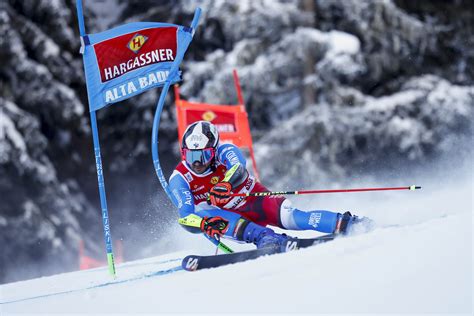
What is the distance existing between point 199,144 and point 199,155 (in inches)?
3.7

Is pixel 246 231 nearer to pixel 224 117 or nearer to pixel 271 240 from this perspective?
pixel 271 240

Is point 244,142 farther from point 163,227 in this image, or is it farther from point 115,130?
point 115,130

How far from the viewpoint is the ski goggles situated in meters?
5.84

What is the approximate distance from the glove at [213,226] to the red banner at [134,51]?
5.05 ft

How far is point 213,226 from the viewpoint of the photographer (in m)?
5.46

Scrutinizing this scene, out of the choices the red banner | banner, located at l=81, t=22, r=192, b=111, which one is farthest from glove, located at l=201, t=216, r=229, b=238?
the red banner

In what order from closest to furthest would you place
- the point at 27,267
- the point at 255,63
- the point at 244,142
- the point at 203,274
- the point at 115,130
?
the point at 203,274 < the point at 244,142 < the point at 255,63 < the point at 27,267 < the point at 115,130

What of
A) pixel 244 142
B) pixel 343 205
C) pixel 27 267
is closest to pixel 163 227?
pixel 244 142

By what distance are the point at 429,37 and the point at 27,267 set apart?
989 centimetres

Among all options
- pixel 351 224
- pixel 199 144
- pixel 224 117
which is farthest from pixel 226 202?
pixel 224 117

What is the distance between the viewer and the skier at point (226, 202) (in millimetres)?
5445

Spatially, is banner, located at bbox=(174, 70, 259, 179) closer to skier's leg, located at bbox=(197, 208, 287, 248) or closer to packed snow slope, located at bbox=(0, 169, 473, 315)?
skier's leg, located at bbox=(197, 208, 287, 248)

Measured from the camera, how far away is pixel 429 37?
1498 cm

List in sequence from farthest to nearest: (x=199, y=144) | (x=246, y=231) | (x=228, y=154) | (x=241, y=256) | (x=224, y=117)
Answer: (x=224, y=117)
(x=228, y=154)
(x=199, y=144)
(x=246, y=231)
(x=241, y=256)
